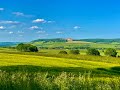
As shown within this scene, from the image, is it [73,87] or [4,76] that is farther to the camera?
[4,76]

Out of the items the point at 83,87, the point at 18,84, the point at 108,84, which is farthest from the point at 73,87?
the point at 18,84

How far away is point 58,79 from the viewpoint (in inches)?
416

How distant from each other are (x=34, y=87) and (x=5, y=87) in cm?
97

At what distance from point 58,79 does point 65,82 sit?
309mm

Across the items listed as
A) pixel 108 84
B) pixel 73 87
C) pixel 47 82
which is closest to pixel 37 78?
pixel 47 82

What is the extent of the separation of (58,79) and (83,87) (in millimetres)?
928

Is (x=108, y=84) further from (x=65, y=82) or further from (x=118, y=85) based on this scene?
(x=65, y=82)

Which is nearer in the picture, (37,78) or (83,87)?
(83,87)

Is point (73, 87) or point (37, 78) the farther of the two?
point (37, 78)

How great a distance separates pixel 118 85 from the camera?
33.6 feet

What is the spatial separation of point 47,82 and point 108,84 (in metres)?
2.01

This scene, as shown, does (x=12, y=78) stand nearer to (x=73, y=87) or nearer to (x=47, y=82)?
(x=47, y=82)

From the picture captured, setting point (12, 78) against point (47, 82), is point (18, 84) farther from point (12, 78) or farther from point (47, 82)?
point (47, 82)

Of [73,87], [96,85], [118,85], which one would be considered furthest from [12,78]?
[118,85]
